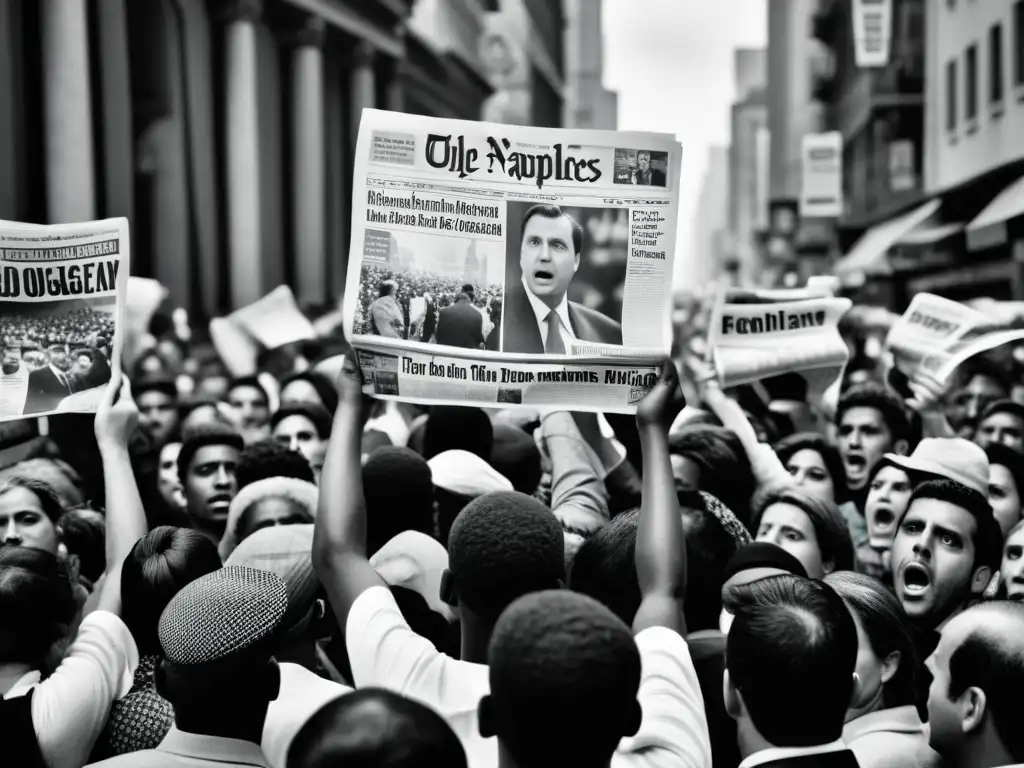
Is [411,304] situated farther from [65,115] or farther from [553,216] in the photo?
[65,115]

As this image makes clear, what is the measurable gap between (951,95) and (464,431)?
24.6 meters

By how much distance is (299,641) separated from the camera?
3.83 meters

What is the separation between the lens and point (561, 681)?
2.51m

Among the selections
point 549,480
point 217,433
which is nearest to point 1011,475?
point 549,480

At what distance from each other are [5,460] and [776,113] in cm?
9805

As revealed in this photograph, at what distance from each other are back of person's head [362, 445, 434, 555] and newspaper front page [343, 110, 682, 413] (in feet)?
2.22

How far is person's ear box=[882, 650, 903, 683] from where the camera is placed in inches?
150

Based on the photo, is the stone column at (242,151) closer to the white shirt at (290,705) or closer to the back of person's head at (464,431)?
the back of person's head at (464,431)

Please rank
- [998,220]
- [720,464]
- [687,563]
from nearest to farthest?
[687,563]
[720,464]
[998,220]

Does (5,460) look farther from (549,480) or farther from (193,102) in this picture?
(193,102)

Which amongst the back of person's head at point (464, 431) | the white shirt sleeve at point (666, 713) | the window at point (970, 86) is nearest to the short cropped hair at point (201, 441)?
the back of person's head at point (464, 431)

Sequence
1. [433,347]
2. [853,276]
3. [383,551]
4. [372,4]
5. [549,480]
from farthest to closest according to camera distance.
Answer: [372,4], [853,276], [549,480], [383,551], [433,347]

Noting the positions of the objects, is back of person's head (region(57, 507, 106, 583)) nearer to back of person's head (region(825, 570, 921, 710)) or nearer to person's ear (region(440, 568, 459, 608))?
person's ear (region(440, 568, 459, 608))

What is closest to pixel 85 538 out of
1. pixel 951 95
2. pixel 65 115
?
pixel 65 115
